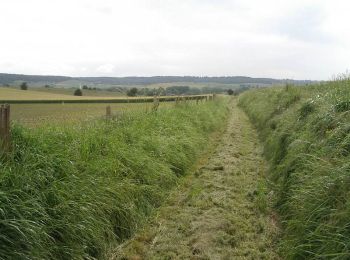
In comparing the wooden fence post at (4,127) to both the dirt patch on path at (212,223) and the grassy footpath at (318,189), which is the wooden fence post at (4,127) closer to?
the dirt patch on path at (212,223)

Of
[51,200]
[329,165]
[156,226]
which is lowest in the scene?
[156,226]

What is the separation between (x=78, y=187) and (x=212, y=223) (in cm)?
224

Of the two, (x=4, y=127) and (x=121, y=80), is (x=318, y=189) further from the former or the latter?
(x=121, y=80)

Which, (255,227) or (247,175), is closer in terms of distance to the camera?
(255,227)

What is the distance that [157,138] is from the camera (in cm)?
878

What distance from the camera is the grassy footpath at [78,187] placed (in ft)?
12.2

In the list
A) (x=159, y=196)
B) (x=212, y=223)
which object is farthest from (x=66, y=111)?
(x=212, y=223)

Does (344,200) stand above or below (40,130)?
below

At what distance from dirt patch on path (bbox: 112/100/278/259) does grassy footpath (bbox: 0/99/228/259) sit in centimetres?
29

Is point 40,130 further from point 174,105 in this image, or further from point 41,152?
point 174,105

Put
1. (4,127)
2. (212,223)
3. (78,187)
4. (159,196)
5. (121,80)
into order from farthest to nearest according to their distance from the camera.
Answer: (121,80), (159,196), (212,223), (78,187), (4,127)

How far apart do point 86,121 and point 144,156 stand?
1523mm

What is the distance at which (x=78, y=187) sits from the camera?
15.8ft

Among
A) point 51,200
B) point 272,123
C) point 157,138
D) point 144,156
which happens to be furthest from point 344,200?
point 272,123
